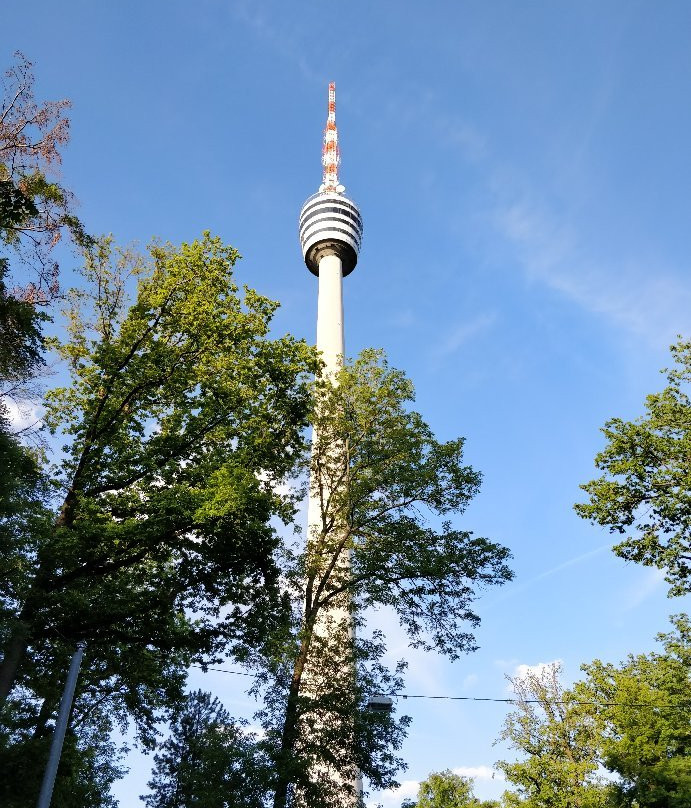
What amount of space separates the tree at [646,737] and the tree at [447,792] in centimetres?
2238

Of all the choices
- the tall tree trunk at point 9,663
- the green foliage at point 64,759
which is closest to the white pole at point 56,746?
the tall tree trunk at point 9,663

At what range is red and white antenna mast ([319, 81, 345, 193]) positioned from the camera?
72500 millimetres

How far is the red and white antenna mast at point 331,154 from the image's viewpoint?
72500mm

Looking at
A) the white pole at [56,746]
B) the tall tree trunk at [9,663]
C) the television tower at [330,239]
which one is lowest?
→ the white pole at [56,746]

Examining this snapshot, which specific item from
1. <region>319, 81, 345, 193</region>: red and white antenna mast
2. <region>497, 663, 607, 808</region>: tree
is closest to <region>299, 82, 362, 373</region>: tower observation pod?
<region>319, 81, 345, 193</region>: red and white antenna mast

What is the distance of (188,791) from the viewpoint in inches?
722

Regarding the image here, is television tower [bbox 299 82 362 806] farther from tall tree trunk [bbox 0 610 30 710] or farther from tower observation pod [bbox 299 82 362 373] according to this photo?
tall tree trunk [bbox 0 610 30 710]

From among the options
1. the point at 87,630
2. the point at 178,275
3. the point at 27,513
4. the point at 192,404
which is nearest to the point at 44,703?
the point at 87,630

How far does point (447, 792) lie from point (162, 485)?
46.1 metres

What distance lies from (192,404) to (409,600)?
905 centimetres

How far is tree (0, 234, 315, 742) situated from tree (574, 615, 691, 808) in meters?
21.2

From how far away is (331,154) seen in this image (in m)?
74.8

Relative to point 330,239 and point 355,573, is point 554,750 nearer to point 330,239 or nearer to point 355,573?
point 355,573

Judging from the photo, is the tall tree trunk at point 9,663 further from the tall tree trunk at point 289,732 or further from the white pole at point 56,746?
the tall tree trunk at point 289,732
